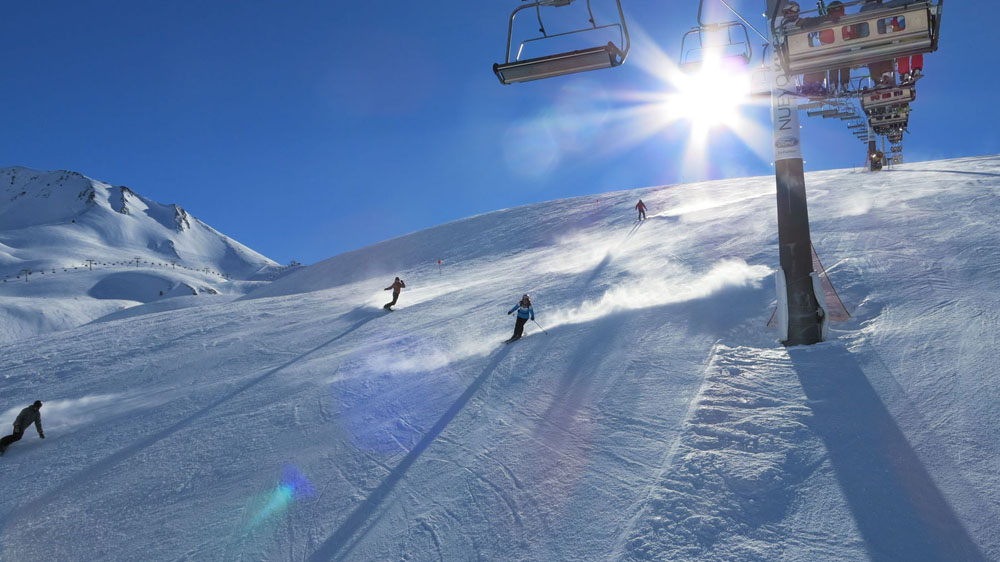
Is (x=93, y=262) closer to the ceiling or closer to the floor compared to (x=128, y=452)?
closer to the ceiling

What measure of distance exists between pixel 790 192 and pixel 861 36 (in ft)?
8.51

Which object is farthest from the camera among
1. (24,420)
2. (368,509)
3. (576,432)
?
(24,420)

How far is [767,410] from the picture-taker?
6.21m

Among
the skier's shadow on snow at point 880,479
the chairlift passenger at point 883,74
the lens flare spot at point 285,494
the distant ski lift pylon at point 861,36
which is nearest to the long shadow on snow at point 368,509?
the lens flare spot at point 285,494

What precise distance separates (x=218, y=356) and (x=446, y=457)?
9.02 meters

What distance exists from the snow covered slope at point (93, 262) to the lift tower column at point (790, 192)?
90.7ft

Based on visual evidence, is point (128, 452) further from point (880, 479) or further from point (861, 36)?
point (861, 36)

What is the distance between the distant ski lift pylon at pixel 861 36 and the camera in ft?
21.1

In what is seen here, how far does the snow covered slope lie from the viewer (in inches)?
1791

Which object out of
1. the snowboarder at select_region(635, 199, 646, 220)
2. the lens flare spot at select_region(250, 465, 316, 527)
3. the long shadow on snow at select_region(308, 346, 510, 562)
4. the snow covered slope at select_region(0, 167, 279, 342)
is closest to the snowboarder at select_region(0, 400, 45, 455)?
the lens flare spot at select_region(250, 465, 316, 527)

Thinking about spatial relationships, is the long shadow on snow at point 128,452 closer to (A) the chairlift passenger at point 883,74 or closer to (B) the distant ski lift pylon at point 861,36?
(B) the distant ski lift pylon at point 861,36

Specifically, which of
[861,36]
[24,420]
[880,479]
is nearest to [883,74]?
[861,36]

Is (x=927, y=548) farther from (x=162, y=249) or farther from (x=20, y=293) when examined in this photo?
(x=162, y=249)

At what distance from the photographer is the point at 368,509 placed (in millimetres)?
5789
